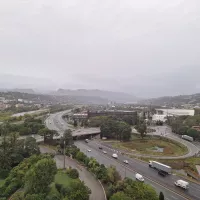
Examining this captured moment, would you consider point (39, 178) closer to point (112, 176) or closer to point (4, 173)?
point (112, 176)

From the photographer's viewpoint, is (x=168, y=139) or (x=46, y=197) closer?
(x=46, y=197)

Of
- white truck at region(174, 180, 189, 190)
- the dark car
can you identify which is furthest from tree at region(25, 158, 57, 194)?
the dark car

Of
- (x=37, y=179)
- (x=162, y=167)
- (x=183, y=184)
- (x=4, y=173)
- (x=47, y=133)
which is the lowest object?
(x=4, y=173)

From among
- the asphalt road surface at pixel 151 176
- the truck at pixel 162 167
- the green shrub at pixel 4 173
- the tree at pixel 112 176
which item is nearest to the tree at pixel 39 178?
the tree at pixel 112 176

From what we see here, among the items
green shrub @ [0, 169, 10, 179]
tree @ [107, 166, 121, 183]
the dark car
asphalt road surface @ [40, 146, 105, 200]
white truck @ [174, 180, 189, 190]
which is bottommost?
green shrub @ [0, 169, 10, 179]

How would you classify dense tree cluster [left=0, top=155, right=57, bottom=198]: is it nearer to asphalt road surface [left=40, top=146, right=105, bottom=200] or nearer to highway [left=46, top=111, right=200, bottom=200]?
asphalt road surface [left=40, top=146, right=105, bottom=200]

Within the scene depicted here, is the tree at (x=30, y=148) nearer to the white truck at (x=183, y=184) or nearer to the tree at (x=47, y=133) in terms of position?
the tree at (x=47, y=133)

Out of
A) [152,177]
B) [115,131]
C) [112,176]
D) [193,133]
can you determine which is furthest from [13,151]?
[193,133]

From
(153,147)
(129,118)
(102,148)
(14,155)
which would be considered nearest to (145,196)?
(14,155)

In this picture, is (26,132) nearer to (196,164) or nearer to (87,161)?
(87,161)
